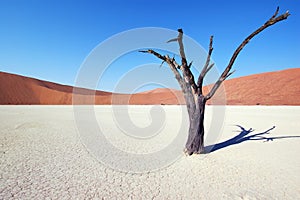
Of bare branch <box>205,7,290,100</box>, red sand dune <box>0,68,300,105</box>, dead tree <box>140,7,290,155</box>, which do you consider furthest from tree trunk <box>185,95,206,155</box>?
red sand dune <box>0,68,300,105</box>

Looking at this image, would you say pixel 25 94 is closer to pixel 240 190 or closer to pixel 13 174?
pixel 13 174

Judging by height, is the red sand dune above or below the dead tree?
above

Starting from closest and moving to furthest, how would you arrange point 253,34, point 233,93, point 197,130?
point 253,34 < point 197,130 < point 233,93

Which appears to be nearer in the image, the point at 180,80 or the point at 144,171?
the point at 144,171

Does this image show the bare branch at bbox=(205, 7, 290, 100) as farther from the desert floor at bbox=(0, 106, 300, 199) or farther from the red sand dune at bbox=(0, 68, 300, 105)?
the red sand dune at bbox=(0, 68, 300, 105)

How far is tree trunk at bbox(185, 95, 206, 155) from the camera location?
557cm

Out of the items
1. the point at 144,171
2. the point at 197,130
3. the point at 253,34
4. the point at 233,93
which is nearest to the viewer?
the point at 144,171

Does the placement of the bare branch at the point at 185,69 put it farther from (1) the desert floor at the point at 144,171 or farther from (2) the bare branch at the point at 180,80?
(1) the desert floor at the point at 144,171

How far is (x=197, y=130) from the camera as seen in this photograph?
5.54 metres

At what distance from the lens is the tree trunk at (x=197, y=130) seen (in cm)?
557

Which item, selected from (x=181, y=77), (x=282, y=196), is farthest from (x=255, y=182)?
(x=181, y=77)

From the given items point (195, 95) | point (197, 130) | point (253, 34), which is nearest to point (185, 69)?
point (195, 95)

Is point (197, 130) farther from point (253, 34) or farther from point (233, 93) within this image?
point (233, 93)

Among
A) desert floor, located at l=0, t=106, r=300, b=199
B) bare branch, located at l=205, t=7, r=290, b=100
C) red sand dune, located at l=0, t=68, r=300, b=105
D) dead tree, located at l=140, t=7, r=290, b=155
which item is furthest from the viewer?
Answer: red sand dune, located at l=0, t=68, r=300, b=105
